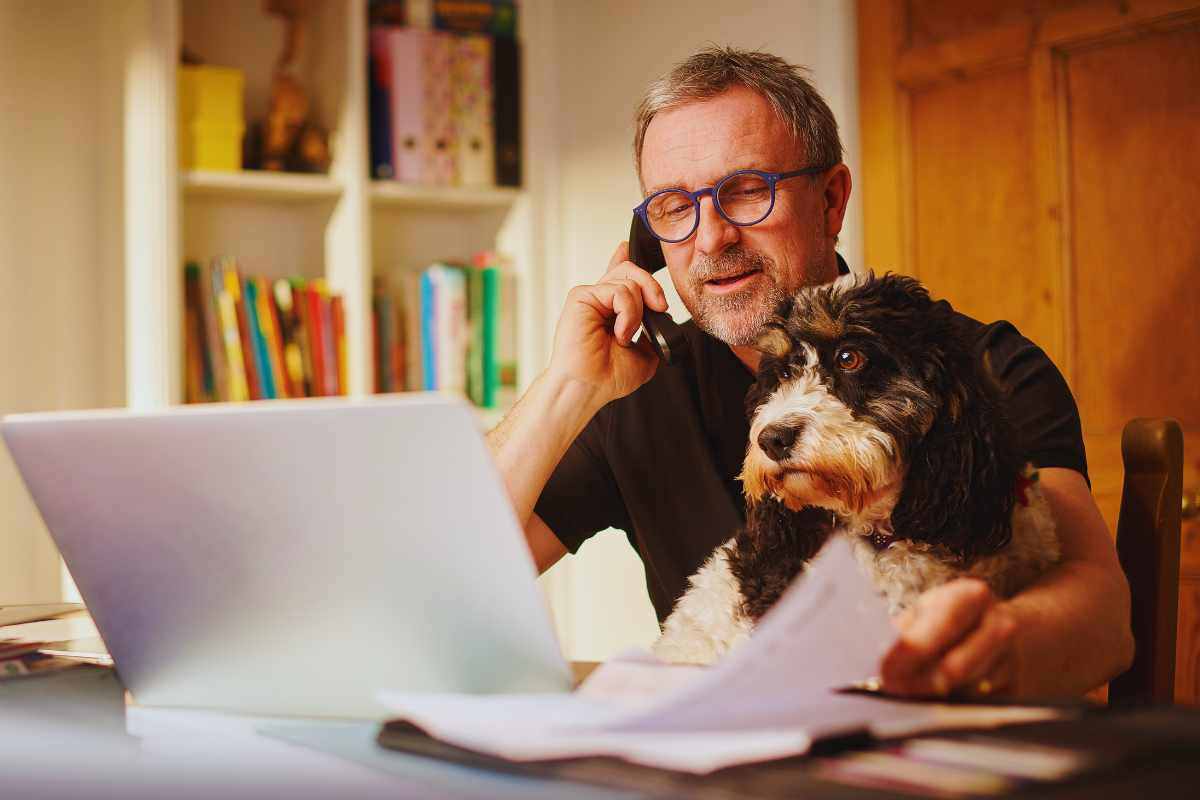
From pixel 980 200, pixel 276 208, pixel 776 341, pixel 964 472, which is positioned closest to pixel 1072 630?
pixel 964 472

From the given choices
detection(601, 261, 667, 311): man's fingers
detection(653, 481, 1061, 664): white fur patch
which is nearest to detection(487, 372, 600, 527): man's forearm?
detection(601, 261, 667, 311): man's fingers

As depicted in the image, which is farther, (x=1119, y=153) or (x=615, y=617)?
(x=615, y=617)

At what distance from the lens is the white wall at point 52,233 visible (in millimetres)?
3031

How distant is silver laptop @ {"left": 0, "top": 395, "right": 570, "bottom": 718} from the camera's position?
23.1 inches

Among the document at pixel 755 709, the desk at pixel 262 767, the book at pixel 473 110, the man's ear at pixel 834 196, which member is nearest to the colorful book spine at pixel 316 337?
the book at pixel 473 110

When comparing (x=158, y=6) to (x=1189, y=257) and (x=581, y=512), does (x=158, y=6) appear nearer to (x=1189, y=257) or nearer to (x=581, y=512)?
(x=581, y=512)

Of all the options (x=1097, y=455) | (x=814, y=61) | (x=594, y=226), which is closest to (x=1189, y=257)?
(x=1097, y=455)

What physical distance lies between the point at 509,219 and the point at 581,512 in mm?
1959

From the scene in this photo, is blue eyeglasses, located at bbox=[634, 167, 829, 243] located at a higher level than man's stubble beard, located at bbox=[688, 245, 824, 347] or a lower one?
higher

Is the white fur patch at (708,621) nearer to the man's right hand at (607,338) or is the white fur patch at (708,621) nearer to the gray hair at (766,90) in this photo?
the man's right hand at (607,338)

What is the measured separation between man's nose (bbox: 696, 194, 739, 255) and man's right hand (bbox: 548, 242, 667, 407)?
0.15 meters

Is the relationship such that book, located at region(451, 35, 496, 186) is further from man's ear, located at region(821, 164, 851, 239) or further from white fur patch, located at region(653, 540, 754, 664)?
white fur patch, located at region(653, 540, 754, 664)

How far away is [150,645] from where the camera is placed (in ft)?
2.49

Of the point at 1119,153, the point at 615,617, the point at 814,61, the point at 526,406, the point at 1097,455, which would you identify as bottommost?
the point at 615,617
